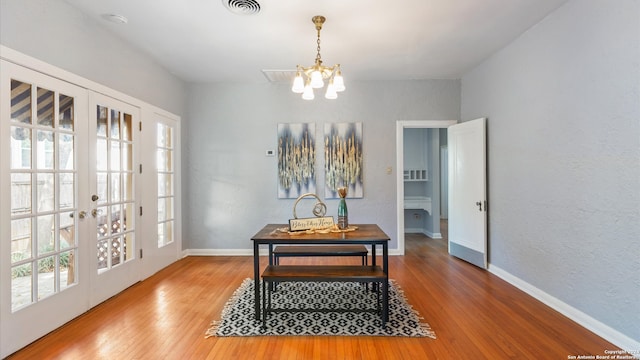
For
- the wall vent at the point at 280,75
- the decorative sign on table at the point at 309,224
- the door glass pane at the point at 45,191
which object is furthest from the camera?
the wall vent at the point at 280,75

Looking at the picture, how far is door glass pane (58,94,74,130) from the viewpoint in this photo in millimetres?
2578

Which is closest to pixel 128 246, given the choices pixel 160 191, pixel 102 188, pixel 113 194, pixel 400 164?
pixel 113 194

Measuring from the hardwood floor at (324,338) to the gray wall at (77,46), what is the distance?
2200 mm

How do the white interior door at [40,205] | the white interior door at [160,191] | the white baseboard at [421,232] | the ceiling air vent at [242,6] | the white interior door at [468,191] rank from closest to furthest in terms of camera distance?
the white interior door at [40,205] → the ceiling air vent at [242,6] → the white interior door at [160,191] → the white interior door at [468,191] → the white baseboard at [421,232]

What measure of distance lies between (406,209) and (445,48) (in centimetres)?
366

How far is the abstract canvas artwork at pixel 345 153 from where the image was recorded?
4.79 metres

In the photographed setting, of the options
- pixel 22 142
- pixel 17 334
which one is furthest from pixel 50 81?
pixel 17 334

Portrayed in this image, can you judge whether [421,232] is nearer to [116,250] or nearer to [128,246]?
[128,246]

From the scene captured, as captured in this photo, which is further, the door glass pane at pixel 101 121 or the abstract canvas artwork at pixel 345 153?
the abstract canvas artwork at pixel 345 153

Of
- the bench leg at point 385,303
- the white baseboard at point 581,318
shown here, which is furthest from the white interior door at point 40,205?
the white baseboard at point 581,318

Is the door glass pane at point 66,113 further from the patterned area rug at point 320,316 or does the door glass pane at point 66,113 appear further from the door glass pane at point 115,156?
the patterned area rug at point 320,316

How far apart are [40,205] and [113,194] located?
85 cm

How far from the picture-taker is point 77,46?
2744mm

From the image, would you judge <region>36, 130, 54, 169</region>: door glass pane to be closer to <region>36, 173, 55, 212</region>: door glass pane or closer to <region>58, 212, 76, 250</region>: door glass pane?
<region>36, 173, 55, 212</region>: door glass pane
